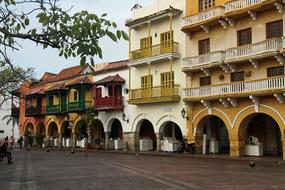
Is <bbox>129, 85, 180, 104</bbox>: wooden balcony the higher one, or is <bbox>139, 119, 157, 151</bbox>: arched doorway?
<bbox>129, 85, 180, 104</bbox>: wooden balcony

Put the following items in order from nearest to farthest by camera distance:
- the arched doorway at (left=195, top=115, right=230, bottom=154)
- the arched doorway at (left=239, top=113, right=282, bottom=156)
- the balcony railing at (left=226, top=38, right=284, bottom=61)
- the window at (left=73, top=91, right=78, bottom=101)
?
the balcony railing at (left=226, top=38, right=284, bottom=61), the arched doorway at (left=239, top=113, right=282, bottom=156), the arched doorway at (left=195, top=115, right=230, bottom=154), the window at (left=73, top=91, right=78, bottom=101)

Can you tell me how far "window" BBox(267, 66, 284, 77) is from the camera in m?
25.7

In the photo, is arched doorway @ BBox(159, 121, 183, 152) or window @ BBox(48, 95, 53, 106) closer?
arched doorway @ BBox(159, 121, 183, 152)

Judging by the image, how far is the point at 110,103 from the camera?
1510 inches

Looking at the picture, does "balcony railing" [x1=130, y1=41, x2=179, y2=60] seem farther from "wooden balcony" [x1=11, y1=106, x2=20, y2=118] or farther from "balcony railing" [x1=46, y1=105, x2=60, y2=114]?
"wooden balcony" [x1=11, y1=106, x2=20, y2=118]

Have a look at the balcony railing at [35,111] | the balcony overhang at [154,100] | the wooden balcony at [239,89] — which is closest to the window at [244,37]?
the wooden balcony at [239,89]

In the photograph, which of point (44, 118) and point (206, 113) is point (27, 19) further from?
point (44, 118)

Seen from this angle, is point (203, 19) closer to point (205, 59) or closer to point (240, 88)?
point (205, 59)

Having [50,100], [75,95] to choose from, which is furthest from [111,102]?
[50,100]

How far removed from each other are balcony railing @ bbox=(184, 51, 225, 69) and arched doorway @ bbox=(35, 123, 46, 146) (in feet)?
82.5

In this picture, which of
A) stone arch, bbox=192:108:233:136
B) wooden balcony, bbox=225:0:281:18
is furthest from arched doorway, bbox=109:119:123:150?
wooden balcony, bbox=225:0:281:18

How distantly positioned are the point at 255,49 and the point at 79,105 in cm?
2132

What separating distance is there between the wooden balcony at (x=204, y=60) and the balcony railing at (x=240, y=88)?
1453 millimetres

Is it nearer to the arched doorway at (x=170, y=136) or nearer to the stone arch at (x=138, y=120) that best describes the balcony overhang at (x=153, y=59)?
the stone arch at (x=138, y=120)
